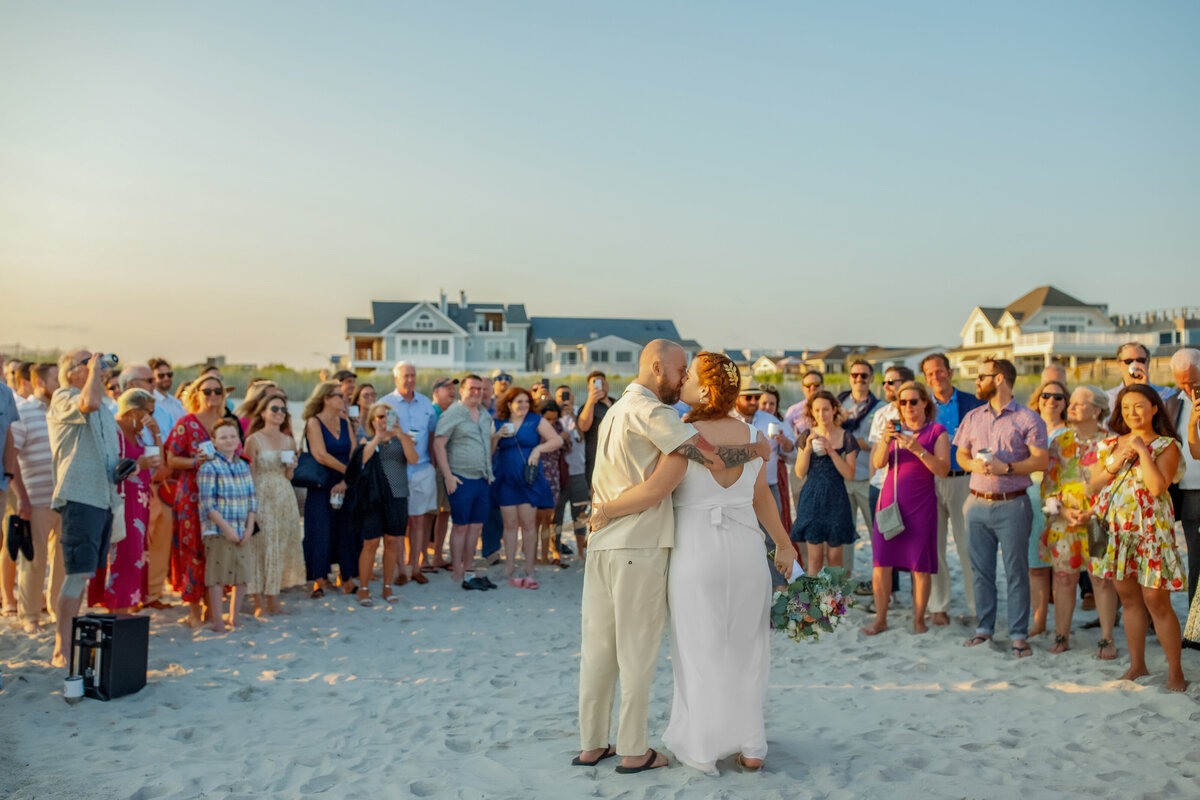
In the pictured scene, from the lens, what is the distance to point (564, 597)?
303 inches

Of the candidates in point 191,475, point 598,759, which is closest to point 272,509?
point 191,475

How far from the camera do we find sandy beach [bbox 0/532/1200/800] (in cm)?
372

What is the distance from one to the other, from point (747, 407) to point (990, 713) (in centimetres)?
327

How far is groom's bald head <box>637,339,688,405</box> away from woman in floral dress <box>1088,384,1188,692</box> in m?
3.00

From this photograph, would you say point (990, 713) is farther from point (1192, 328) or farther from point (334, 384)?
point (1192, 328)

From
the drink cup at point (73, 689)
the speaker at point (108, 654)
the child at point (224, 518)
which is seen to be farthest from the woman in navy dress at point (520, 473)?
the drink cup at point (73, 689)

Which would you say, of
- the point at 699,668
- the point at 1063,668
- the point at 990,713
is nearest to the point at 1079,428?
the point at 1063,668

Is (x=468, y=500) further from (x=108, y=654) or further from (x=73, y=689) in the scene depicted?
(x=73, y=689)

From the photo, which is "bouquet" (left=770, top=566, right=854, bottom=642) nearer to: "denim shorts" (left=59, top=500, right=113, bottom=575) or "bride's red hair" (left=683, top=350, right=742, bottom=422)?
"bride's red hair" (left=683, top=350, right=742, bottom=422)

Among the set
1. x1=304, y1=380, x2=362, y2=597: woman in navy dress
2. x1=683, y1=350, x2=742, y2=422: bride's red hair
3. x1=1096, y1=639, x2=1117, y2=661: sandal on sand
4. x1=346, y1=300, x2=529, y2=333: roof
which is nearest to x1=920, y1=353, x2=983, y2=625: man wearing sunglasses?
x1=1096, y1=639, x2=1117, y2=661: sandal on sand

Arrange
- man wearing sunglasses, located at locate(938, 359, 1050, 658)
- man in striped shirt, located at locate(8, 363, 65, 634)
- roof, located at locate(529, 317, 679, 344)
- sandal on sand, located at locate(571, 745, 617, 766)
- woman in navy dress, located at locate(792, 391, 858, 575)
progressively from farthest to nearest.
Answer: roof, located at locate(529, 317, 679, 344), woman in navy dress, located at locate(792, 391, 858, 575), man in striped shirt, located at locate(8, 363, 65, 634), man wearing sunglasses, located at locate(938, 359, 1050, 658), sandal on sand, located at locate(571, 745, 617, 766)

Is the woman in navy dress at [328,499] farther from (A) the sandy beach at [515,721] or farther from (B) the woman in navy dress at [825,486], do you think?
(B) the woman in navy dress at [825,486]

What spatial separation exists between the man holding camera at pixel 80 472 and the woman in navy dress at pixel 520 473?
352 centimetres

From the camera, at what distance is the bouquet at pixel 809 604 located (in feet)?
12.9
